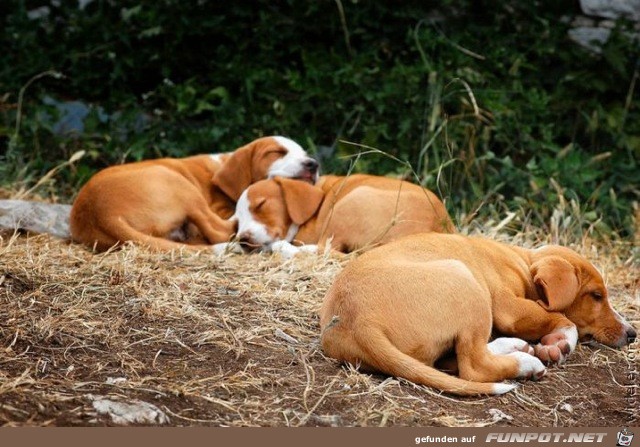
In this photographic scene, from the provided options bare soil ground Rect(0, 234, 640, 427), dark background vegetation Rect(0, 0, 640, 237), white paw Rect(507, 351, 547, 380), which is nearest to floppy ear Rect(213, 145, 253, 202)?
dark background vegetation Rect(0, 0, 640, 237)

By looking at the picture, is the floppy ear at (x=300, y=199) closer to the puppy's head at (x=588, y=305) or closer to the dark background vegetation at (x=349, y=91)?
the dark background vegetation at (x=349, y=91)

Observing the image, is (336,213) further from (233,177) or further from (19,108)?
(19,108)

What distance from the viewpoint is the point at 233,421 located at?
163 inches

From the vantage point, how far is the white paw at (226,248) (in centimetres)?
724

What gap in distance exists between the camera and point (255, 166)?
27.0 ft

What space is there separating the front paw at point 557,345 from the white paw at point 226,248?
2618 millimetres

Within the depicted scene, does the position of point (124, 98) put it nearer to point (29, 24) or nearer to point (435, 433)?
point (29, 24)

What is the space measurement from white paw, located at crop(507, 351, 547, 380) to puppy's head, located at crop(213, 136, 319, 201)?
340cm

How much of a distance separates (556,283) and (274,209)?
2714 mm

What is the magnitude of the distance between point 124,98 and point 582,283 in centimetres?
577

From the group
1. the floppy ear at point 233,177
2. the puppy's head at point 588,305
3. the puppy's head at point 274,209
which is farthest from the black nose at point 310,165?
the puppy's head at point 588,305

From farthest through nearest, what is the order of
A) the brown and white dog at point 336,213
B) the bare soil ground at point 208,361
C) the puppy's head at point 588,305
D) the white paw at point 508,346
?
1. the brown and white dog at point 336,213
2. the puppy's head at point 588,305
3. the white paw at point 508,346
4. the bare soil ground at point 208,361

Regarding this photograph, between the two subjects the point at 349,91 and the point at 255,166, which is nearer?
the point at 255,166

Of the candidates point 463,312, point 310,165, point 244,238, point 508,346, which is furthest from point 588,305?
point 310,165
